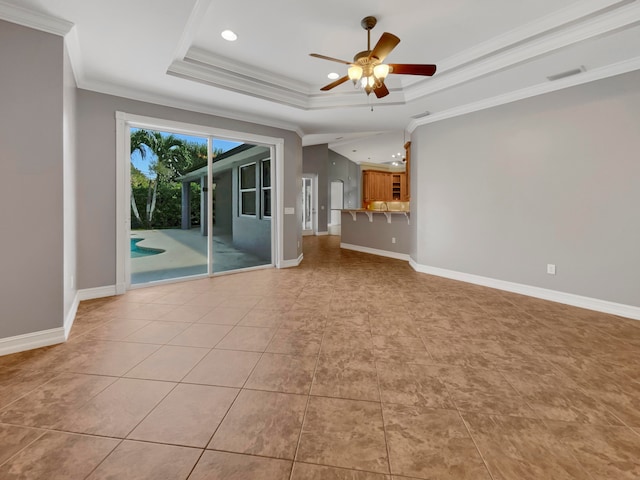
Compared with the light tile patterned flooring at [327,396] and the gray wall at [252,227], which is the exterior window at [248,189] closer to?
the gray wall at [252,227]

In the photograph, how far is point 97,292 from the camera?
12.8 ft

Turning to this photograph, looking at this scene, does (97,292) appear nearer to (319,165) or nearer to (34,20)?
(34,20)

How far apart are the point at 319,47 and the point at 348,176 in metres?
9.51

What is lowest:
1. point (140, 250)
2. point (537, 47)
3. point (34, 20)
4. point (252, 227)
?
point (140, 250)

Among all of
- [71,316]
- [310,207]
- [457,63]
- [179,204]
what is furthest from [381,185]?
[71,316]

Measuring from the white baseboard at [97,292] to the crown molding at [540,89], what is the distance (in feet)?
17.7

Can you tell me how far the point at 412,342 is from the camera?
2.63 metres

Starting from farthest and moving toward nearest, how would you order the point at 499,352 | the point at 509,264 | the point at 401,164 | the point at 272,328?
1. the point at 401,164
2. the point at 509,264
3. the point at 272,328
4. the point at 499,352

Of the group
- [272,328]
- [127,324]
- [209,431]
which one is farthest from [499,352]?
[127,324]

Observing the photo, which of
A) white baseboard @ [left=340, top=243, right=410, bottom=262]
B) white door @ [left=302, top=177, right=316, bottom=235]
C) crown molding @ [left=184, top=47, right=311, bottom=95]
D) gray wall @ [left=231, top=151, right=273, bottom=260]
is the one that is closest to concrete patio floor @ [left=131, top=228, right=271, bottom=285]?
gray wall @ [left=231, top=151, right=273, bottom=260]

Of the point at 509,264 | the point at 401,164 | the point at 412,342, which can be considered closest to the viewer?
the point at 412,342

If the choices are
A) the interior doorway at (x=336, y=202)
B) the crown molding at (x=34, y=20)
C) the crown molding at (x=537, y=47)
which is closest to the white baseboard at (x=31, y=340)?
the crown molding at (x=34, y=20)

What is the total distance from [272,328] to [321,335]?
19.3 inches

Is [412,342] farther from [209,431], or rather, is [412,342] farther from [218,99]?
[218,99]
